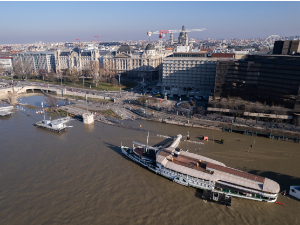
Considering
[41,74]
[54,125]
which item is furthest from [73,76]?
[54,125]

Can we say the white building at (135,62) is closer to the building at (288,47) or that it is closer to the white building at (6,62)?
the building at (288,47)

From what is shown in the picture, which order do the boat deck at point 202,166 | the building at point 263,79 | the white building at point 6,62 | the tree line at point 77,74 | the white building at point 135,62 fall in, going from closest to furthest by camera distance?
the boat deck at point 202,166
the building at point 263,79
the tree line at point 77,74
the white building at point 135,62
the white building at point 6,62

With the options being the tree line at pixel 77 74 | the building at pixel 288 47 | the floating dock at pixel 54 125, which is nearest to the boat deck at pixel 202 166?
the floating dock at pixel 54 125

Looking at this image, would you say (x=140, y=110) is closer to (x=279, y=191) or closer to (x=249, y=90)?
(x=249, y=90)

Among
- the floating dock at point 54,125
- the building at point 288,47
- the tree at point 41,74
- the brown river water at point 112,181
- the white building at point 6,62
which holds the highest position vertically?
the building at point 288,47

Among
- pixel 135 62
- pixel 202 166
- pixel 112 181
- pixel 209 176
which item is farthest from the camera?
pixel 135 62

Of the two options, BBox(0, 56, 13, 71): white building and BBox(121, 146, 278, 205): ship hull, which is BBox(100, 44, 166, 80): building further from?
BBox(121, 146, 278, 205): ship hull

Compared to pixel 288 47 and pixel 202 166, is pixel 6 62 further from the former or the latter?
pixel 288 47
